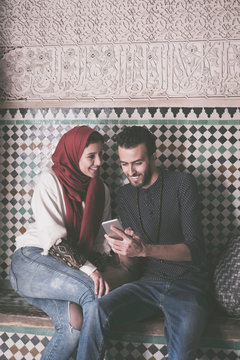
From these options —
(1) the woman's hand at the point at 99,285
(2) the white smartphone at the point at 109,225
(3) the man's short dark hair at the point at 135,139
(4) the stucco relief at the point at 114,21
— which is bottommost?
(1) the woman's hand at the point at 99,285

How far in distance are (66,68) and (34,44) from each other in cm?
35

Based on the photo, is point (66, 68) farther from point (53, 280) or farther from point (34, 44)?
point (53, 280)

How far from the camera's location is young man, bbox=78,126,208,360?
2.09m

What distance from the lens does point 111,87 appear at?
309 cm

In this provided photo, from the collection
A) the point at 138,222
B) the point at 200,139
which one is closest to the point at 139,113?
the point at 200,139

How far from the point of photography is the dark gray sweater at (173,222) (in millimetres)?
2367

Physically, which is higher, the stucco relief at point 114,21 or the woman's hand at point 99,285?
the stucco relief at point 114,21

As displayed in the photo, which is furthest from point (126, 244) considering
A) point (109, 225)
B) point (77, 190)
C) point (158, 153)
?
point (158, 153)

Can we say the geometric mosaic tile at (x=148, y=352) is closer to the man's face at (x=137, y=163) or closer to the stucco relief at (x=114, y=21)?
the man's face at (x=137, y=163)

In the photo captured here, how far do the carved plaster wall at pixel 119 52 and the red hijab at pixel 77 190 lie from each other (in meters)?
0.61

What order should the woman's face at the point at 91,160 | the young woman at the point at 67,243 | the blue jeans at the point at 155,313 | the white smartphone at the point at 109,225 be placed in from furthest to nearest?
the woman's face at the point at 91,160 → the young woman at the point at 67,243 → the white smartphone at the point at 109,225 → the blue jeans at the point at 155,313

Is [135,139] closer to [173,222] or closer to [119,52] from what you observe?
[173,222]

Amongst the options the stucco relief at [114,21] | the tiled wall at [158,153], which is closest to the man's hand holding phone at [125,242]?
the tiled wall at [158,153]

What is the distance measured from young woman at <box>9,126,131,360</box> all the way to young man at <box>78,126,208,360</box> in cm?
15
